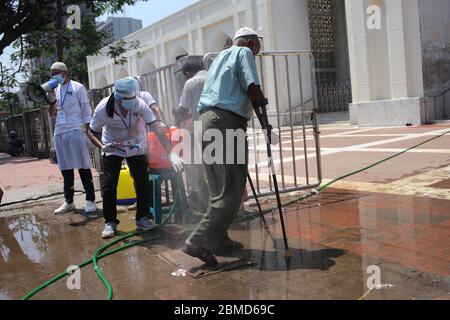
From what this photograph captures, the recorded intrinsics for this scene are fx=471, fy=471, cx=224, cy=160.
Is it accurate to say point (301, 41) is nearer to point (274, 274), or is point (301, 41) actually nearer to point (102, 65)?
point (274, 274)

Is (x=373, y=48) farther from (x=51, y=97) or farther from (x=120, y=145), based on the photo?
(x=120, y=145)

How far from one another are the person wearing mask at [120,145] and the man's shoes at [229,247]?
1113mm

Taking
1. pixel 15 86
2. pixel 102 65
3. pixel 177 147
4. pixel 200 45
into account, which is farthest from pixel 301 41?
pixel 102 65

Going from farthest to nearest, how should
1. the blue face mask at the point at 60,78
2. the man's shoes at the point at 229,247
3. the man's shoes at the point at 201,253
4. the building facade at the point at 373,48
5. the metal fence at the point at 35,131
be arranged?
the metal fence at the point at 35,131 < the building facade at the point at 373,48 < the blue face mask at the point at 60,78 < the man's shoes at the point at 229,247 < the man's shoes at the point at 201,253

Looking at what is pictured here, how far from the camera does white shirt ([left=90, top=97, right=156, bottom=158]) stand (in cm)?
477

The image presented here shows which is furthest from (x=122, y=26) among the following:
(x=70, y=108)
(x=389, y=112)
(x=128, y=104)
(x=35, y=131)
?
(x=128, y=104)

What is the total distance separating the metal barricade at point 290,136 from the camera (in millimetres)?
5836

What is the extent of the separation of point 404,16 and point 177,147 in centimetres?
1190

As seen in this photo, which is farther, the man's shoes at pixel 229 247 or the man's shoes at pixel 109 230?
the man's shoes at pixel 109 230

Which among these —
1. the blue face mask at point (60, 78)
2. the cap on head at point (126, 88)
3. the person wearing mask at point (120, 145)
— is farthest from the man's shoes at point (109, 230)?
the blue face mask at point (60, 78)

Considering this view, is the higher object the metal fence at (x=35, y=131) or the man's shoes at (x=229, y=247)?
the metal fence at (x=35, y=131)

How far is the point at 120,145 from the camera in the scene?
15.8 ft

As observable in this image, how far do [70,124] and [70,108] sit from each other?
0.67 feet

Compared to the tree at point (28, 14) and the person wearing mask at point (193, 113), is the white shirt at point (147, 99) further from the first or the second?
the tree at point (28, 14)
